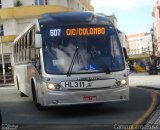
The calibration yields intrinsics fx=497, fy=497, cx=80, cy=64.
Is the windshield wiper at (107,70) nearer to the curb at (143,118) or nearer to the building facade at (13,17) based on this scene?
the curb at (143,118)

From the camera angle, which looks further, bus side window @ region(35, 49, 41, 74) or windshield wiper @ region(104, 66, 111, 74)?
bus side window @ region(35, 49, 41, 74)

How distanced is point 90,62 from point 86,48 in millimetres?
440

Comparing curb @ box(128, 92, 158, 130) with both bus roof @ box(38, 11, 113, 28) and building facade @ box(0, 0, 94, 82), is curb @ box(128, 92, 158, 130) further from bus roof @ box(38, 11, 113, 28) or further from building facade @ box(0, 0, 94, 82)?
building facade @ box(0, 0, 94, 82)

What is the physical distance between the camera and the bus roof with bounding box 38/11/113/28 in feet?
47.1

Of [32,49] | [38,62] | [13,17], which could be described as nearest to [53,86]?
[38,62]

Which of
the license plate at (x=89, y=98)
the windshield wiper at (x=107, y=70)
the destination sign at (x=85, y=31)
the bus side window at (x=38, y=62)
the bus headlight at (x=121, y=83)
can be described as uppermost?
the destination sign at (x=85, y=31)

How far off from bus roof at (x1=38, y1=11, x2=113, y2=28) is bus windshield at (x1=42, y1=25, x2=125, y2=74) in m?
0.21

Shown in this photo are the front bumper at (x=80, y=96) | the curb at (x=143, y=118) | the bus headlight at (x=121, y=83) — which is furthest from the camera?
the bus headlight at (x=121, y=83)

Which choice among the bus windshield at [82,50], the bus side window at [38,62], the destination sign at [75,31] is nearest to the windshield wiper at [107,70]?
the bus windshield at [82,50]

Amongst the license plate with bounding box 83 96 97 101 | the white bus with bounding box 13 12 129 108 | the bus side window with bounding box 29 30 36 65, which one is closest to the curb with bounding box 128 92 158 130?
the white bus with bounding box 13 12 129 108

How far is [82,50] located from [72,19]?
1.14m

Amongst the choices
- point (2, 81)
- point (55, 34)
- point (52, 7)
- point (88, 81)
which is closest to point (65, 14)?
point (55, 34)

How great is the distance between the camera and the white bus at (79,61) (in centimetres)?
1345

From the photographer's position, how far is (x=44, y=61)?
13883 millimetres
